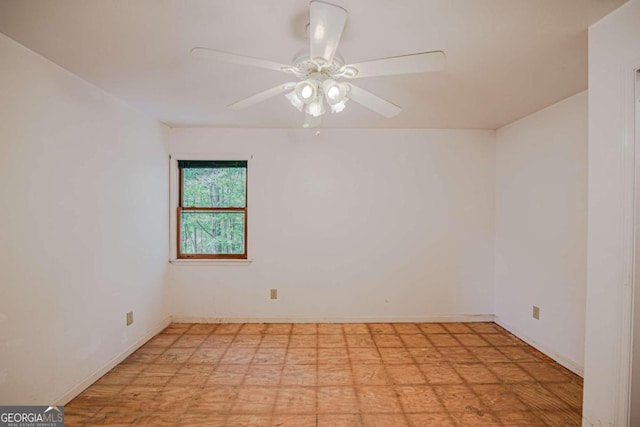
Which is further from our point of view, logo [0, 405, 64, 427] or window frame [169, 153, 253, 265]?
window frame [169, 153, 253, 265]

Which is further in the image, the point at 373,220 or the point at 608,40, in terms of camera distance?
the point at 373,220

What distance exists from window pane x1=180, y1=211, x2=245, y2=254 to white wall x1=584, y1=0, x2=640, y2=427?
313 cm

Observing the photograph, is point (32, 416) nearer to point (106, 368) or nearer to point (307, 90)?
point (106, 368)

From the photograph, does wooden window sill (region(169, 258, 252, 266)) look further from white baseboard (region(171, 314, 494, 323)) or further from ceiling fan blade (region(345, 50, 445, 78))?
ceiling fan blade (region(345, 50, 445, 78))

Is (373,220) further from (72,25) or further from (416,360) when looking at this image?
(72,25)

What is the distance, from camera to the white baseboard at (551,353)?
245 centimetres

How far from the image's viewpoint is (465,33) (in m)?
1.56

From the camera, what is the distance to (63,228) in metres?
2.03

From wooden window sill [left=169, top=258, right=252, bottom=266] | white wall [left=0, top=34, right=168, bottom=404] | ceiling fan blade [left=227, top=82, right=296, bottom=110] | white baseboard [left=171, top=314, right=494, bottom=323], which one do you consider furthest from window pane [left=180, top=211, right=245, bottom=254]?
ceiling fan blade [left=227, top=82, right=296, bottom=110]

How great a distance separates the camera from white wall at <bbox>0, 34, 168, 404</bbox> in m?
1.67

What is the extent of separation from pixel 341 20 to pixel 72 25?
4.61 feet

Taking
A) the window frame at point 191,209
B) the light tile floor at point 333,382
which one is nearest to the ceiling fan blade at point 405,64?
the light tile floor at point 333,382

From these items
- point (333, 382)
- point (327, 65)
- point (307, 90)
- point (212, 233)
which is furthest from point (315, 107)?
point (212, 233)

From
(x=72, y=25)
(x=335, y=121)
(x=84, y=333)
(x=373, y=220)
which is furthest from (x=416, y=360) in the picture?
(x=72, y=25)
